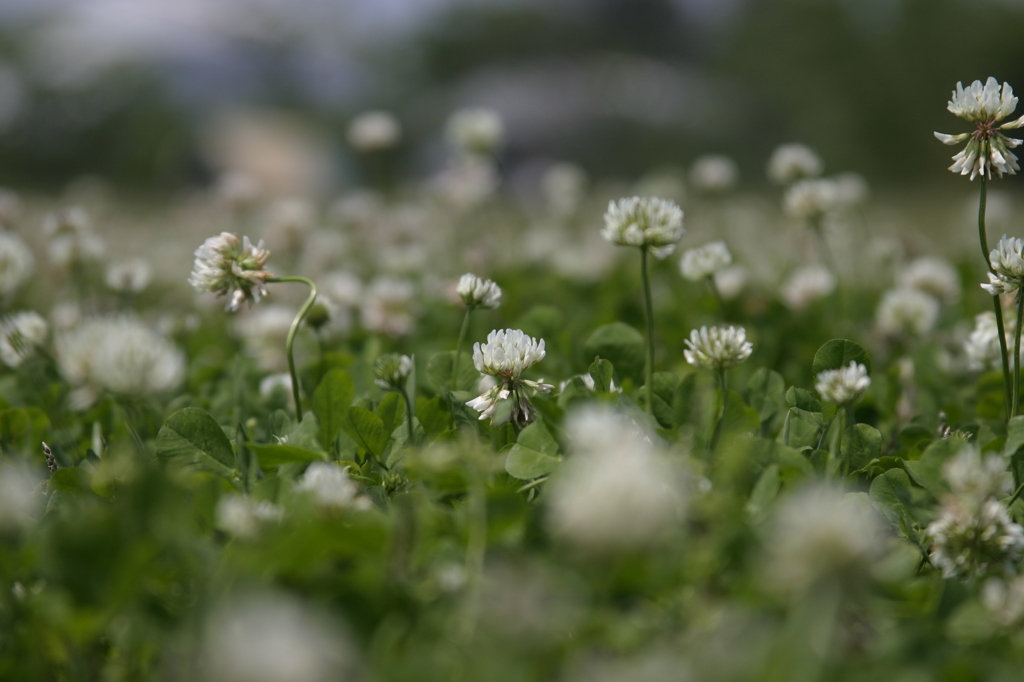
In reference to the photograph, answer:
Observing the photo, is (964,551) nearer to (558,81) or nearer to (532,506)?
(532,506)

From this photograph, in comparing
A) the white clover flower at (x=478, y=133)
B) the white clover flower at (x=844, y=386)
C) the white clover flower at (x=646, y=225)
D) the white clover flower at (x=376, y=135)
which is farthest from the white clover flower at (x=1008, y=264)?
the white clover flower at (x=376, y=135)

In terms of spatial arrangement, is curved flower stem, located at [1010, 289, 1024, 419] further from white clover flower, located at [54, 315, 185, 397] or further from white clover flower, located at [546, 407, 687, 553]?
white clover flower, located at [54, 315, 185, 397]

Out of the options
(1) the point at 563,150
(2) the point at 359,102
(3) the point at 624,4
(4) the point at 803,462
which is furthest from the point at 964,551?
(3) the point at 624,4

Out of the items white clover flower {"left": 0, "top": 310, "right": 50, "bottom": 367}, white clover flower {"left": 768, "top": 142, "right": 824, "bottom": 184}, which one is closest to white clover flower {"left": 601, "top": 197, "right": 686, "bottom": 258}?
white clover flower {"left": 0, "top": 310, "right": 50, "bottom": 367}

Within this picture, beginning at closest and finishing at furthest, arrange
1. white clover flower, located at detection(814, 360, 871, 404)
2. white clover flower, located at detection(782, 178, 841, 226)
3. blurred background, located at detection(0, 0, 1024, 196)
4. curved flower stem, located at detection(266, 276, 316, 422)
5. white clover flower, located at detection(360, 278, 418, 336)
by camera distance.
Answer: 1. white clover flower, located at detection(814, 360, 871, 404)
2. curved flower stem, located at detection(266, 276, 316, 422)
3. white clover flower, located at detection(360, 278, 418, 336)
4. white clover flower, located at detection(782, 178, 841, 226)
5. blurred background, located at detection(0, 0, 1024, 196)

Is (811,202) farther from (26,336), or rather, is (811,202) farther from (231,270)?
(26,336)

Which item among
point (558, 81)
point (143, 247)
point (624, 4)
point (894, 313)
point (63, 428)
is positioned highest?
point (624, 4)

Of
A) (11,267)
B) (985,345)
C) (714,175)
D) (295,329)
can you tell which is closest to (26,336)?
(11,267)

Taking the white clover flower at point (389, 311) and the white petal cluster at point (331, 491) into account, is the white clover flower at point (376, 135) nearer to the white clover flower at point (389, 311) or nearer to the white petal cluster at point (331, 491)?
the white clover flower at point (389, 311)
